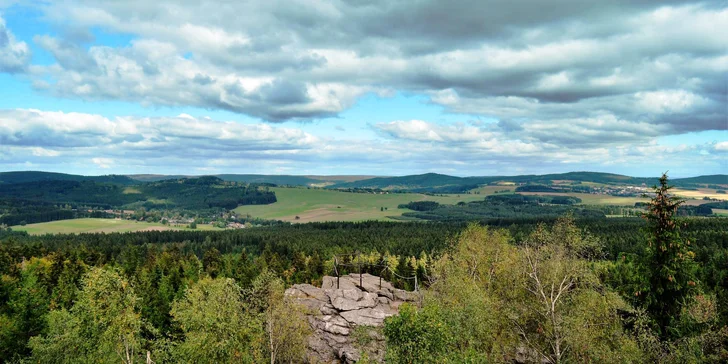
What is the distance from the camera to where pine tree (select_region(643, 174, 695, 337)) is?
48.7 m

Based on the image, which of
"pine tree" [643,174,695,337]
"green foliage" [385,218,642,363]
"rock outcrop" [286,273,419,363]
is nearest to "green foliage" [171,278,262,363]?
"rock outcrop" [286,273,419,363]

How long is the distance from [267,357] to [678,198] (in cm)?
5683

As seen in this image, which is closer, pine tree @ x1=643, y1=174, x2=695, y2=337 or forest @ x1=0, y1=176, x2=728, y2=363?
forest @ x1=0, y1=176, x2=728, y2=363

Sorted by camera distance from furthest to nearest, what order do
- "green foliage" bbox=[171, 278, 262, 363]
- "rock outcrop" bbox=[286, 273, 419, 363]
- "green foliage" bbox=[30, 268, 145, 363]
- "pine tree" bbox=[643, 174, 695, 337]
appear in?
"rock outcrop" bbox=[286, 273, 419, 363] → "pine tree" bbox=[643, 174, 695, 337] → "green foliage" bbox=[30, 268, 145, 363] → "green foliage" bbox=[171, 278, 262, 363]

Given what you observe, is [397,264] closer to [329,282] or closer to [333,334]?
[329,282]

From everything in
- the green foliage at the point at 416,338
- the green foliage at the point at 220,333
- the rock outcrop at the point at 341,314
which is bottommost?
the rock outcrop at the point at 341,314

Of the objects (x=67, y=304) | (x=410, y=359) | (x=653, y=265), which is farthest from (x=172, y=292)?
(x=653, y=265)

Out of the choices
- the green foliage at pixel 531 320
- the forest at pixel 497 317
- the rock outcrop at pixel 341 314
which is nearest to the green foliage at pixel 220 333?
the forest at pixel 497 317

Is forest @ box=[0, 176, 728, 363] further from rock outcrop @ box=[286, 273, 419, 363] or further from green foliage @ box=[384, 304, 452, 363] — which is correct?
rock outcrop @ box=[286, 273, 419, 363]

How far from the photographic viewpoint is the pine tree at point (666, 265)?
4869 cm

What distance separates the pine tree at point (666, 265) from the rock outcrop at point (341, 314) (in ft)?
115

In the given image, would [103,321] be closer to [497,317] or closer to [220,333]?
[220,333]

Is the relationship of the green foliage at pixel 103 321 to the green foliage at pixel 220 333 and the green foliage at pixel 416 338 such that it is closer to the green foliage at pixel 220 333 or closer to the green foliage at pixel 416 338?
the green foliage at pixel 220 333

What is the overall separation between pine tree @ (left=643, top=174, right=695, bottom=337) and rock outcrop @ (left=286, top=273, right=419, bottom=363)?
35.1 meters
